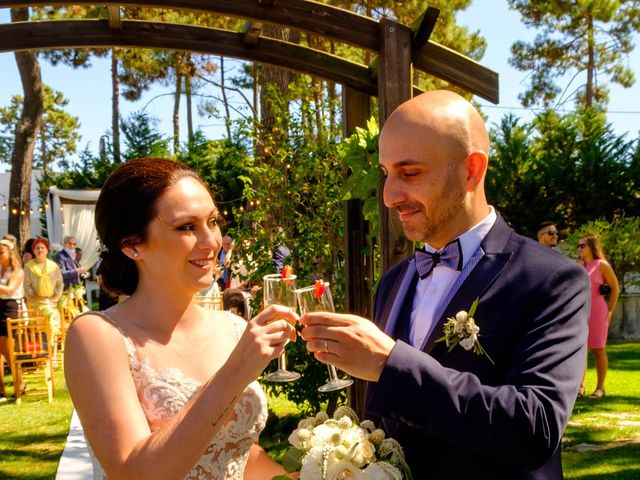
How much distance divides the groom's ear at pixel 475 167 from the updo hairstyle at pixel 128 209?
104 centimetres

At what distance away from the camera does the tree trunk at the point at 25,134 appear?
1933 cm

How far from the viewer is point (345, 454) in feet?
6.87

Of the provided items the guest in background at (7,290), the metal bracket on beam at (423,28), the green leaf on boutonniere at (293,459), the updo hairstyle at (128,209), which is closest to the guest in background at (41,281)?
the guest in background at (7,290)

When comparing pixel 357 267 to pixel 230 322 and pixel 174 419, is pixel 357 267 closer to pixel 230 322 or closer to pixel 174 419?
pixel 230 322

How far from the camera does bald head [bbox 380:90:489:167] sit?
2271 mm

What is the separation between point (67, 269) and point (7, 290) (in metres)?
6.12

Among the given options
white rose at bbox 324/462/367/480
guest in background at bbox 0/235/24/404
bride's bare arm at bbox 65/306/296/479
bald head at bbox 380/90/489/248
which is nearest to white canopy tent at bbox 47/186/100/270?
guest in background at bbox 0/235/24/404

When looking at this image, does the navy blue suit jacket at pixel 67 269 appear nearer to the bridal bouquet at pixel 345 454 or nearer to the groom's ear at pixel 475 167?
the bridal bouquet at pixel 345 454

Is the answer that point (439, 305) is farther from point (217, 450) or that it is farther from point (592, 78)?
point (592, 78)

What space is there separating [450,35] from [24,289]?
57.7 feet

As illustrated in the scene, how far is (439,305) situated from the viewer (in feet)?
7.88

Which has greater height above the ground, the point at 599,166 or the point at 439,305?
the point at 599,166

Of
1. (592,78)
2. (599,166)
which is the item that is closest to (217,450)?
(599,166)

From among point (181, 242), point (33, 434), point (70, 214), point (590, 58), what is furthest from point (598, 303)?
point (590, 58)
